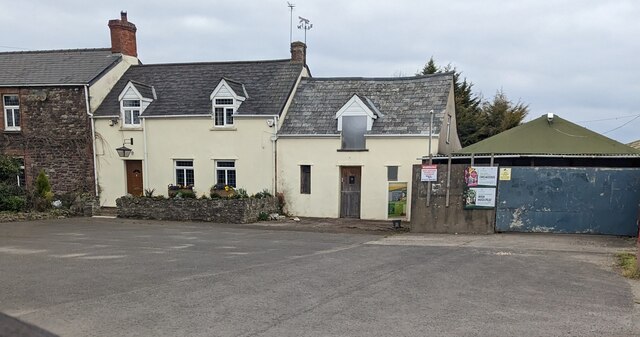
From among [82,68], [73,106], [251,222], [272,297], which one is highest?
[82,68]

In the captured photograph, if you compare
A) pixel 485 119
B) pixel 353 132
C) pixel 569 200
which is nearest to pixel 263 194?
pixel 353 132

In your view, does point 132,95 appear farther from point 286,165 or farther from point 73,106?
point 286,165

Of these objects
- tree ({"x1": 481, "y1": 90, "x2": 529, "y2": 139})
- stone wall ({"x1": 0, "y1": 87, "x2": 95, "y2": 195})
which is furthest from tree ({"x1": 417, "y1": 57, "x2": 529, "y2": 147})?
stone wall ({"x1": 0, "y1": 87, "x2": 95, "y2": 195})

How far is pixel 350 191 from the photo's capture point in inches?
744

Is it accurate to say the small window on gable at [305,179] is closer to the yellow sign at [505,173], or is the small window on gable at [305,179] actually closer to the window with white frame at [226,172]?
the window with white frame at [226,172]

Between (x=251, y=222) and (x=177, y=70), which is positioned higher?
(x=177, y=70)

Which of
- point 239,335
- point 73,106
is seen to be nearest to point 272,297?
point 239,335

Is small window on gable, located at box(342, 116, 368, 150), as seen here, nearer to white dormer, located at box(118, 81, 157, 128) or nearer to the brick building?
white dormer, located at box(118, 81, 157, 128)

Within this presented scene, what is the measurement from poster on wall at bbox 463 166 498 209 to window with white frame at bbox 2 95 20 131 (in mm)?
20891

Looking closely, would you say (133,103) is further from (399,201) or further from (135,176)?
(399,201)

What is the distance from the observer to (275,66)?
2166cm

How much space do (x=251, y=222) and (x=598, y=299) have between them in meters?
12.6

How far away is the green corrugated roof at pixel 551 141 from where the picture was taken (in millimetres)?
15836

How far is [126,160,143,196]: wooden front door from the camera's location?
2094 centimetres
